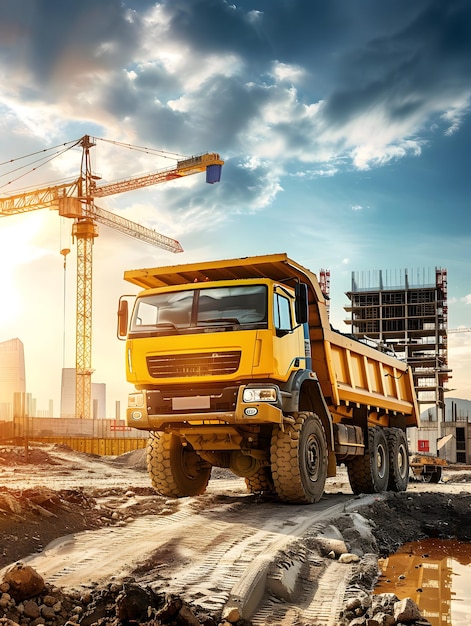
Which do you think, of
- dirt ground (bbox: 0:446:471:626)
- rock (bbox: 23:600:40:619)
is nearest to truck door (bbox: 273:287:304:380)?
dirt ground (bbox: 0:446:471:626)

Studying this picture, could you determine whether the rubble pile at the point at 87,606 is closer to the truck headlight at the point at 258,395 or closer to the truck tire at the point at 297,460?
the truck headlight at the point at 258,395

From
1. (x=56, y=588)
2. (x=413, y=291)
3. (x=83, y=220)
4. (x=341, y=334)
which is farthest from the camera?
(x=413, y=291)

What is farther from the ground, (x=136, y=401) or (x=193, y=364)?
(x=193, y=364)

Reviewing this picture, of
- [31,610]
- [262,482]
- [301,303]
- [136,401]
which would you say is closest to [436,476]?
[262,482]

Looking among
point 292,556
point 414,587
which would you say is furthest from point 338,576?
point 414,587

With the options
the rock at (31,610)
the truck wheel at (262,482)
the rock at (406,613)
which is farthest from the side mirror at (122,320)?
the rock at (406,613)

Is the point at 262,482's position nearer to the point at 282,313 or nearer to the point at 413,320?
the point at 282,313

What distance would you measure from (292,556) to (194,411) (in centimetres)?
324

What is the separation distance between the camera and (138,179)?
73750 mm

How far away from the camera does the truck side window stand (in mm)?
10633

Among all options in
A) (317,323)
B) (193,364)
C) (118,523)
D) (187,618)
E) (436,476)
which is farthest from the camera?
(436,476)

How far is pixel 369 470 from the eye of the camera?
48.7 ft

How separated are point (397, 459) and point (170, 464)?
678cm

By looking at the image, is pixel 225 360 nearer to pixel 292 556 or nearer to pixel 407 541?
pixel 292 556
